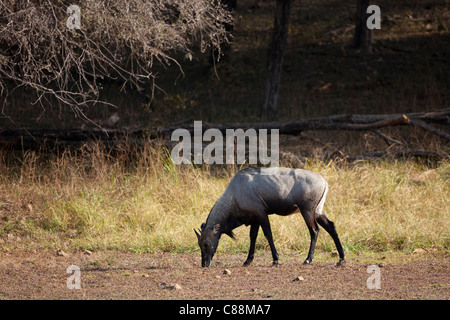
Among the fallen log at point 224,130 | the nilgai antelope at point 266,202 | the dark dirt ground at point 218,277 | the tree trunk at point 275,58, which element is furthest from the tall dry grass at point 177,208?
the tree trunk at point 275,58

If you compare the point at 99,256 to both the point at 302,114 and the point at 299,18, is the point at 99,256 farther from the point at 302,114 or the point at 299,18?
the point at 299,18

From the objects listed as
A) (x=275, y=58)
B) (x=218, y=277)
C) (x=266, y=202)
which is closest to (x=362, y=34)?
(x=275, y=58)

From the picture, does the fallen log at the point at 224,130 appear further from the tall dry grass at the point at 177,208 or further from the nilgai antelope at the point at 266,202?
the nilgai antelope at the point at 266,202

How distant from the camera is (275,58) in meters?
14.7

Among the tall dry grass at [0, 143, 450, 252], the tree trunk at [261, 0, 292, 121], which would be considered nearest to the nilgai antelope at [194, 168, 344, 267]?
the tall dry grass at [0, 143, 450, 252]

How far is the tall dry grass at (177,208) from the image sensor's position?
739 cm

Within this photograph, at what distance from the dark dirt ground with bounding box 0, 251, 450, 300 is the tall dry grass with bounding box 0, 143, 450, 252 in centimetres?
38

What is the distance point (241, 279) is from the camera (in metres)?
5.73

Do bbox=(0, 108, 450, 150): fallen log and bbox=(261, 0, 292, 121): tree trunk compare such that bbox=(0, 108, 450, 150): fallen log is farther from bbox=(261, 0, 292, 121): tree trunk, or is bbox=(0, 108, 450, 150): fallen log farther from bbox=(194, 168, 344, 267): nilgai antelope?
bbox=(194, 168, 344, 267): nilgai antelope

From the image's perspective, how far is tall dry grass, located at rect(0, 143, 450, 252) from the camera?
7391 mm

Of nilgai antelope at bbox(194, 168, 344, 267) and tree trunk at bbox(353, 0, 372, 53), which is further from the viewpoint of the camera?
tree trunk at bbox(353, 0, 372, 53)

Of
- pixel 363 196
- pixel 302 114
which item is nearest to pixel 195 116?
pixel 302 114

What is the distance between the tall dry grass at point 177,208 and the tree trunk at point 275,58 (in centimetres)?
513

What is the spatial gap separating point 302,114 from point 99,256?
926 centimetres
